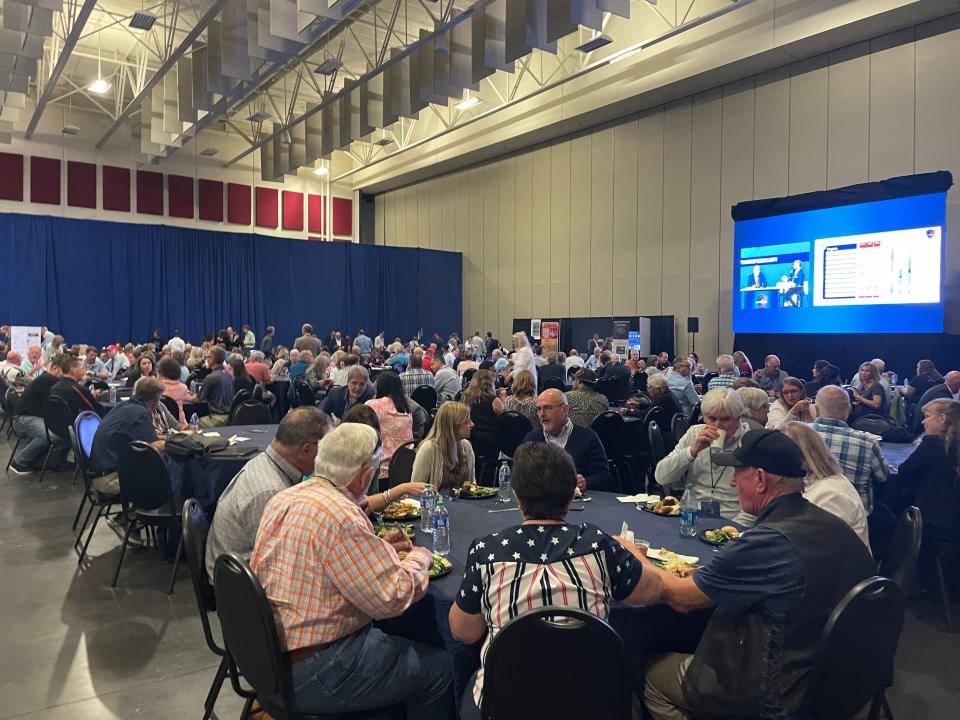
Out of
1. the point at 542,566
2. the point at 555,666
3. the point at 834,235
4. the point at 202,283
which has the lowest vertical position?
the point at 555,666

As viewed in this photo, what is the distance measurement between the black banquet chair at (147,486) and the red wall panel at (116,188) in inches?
696

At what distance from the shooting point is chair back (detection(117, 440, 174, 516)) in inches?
155

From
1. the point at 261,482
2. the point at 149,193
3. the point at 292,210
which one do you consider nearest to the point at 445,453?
the point at 261,482

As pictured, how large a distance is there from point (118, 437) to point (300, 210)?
18.7 meters

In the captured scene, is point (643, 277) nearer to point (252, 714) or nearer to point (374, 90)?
point (374, 90)

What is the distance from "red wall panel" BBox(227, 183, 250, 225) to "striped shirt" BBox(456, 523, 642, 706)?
2100 centimetres

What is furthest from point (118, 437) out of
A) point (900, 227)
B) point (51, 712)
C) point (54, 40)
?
point (54, 40)

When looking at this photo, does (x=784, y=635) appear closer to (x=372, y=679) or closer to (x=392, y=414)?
(x=372, y=679)

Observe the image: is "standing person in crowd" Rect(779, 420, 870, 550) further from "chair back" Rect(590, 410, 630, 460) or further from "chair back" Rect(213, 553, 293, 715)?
"chair back" Rect(590, 410, 630, 460)

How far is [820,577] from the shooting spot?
1763 mm

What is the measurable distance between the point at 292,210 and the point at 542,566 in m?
21.8

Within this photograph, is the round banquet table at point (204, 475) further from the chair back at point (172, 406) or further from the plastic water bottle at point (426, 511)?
the plastic water bottle at point (426, 511)

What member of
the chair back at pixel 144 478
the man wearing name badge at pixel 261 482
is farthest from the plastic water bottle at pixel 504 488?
the chair back at pixel 144 478

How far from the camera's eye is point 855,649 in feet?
5.93
